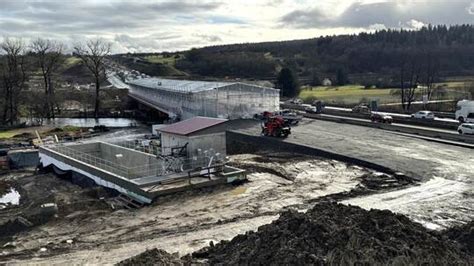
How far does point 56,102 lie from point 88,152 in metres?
43.9

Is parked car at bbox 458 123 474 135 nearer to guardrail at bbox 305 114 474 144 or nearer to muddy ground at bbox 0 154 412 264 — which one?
guardrail at bbox 305 114 474 144

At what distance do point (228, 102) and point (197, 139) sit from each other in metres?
22.8

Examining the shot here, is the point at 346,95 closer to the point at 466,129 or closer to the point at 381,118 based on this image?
the point at 381,118

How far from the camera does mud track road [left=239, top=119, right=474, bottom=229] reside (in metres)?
19.6

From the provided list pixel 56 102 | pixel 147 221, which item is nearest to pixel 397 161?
pixel 147 221

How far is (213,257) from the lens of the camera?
46.0 ft

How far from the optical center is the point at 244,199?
23.0m

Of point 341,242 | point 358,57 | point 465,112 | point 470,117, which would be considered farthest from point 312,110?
point 358,57

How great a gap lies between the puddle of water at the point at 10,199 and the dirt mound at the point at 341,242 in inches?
686

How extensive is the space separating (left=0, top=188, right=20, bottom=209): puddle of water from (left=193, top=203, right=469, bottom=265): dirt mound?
17.4 m

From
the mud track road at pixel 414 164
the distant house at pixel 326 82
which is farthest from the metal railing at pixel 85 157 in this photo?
the distant house at pixel 326 82

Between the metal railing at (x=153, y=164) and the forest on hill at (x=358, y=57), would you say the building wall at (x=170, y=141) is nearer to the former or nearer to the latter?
the metal railing at (x=153, y=164)

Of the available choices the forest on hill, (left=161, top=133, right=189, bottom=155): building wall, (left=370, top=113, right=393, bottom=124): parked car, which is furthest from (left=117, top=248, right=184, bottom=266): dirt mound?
the forest on hill

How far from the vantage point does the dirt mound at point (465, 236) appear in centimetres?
1306
